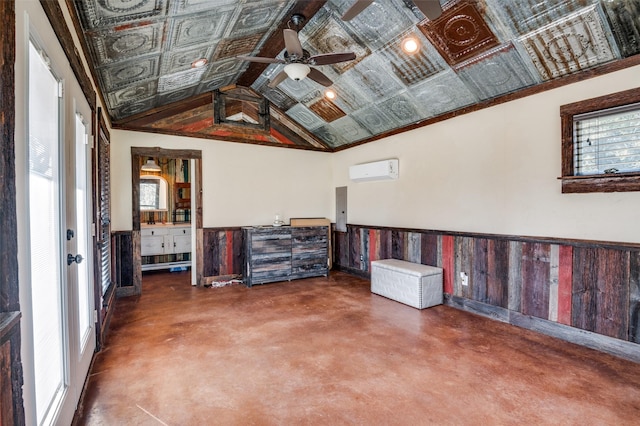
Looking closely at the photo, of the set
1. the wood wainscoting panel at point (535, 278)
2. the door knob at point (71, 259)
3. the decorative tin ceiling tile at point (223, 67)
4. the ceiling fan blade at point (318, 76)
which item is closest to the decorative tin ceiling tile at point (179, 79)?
the decorative tin ceiling tile at point (223, 67)

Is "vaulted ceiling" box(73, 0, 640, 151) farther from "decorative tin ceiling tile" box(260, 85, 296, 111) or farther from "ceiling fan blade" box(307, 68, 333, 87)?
"ceiling fan blade" box(307, 68, 333, 87)

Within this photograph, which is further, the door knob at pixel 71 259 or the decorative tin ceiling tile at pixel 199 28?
the decorative tin ceiling tile at pixel 199 28

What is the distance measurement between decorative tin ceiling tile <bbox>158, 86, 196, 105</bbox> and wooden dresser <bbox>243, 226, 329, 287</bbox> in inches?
92.7

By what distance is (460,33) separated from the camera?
10.8 feet

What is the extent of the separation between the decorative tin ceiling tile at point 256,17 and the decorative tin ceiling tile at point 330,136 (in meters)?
2.56

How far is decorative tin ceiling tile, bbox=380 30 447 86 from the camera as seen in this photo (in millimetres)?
3592

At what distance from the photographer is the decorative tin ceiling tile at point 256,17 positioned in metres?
3.23

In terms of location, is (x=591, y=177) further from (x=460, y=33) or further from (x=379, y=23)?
(x=379, y=23)

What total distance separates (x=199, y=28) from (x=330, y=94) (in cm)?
234

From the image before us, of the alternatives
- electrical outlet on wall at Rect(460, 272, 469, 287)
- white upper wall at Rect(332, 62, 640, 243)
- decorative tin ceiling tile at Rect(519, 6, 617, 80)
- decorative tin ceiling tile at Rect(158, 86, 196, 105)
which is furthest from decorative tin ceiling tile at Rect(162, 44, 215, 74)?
electrical outlet on wall at Rect(460, 272, 469, 287)

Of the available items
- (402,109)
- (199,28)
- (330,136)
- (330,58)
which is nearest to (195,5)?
(199,28)

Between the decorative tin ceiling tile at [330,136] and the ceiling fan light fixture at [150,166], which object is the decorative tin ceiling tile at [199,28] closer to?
the decorative tin ceiling tile at [330,136]

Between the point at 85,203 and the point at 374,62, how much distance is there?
11.6ft

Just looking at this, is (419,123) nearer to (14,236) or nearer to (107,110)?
(107,110)
